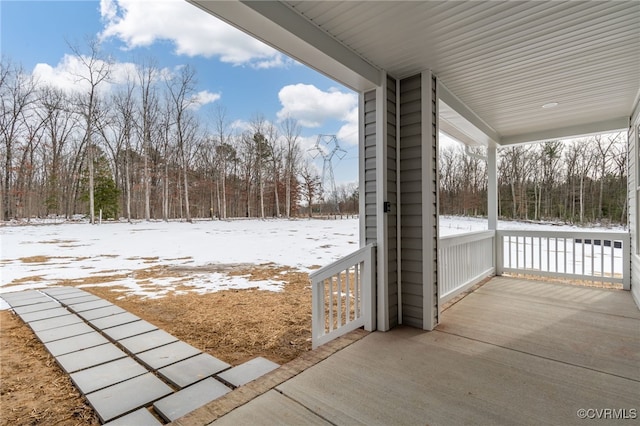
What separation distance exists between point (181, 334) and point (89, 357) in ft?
2.52

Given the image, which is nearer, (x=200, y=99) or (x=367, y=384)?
(x=367, y=384)

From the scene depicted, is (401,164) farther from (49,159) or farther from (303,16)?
(49,159)

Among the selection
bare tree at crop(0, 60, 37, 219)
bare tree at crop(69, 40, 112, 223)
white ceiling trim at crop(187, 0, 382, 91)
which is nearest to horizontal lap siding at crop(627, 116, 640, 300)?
white ceiling trim at crop(187, 0, 382, 91)

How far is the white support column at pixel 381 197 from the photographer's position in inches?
108

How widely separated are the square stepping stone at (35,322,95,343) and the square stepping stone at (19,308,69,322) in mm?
535

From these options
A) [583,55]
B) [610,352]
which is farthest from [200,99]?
[610,352]

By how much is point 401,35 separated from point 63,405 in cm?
342

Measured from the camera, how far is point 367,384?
1.88 meters

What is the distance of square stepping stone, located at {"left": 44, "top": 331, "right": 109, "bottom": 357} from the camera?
2537 mm

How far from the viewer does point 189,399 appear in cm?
178

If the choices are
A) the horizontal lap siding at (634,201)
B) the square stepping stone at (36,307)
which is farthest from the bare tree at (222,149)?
the horizontal lap siding at (634,201)

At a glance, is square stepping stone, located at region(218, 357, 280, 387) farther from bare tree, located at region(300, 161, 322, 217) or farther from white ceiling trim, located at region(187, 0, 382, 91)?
bare tree, located at region(300, 161, 322, 217)

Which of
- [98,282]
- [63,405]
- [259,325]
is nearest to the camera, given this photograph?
[63,405]

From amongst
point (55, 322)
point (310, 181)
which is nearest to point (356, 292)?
point (55, 322)
